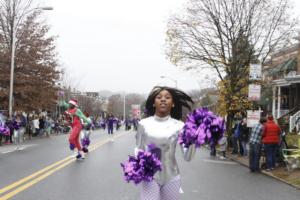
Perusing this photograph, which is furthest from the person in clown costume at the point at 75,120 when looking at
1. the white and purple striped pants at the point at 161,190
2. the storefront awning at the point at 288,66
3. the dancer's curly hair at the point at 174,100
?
the storefront awning at the point at 288,66

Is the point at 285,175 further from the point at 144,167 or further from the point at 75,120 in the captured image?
the point at 144,167

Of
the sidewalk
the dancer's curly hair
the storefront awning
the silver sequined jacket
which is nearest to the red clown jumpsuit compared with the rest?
the sidewalk

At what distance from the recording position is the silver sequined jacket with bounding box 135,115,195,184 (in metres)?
5.41

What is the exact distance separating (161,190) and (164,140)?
50 cm

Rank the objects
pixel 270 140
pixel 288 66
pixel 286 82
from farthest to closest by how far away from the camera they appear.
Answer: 1. pixel 288 66
2. pixel 286 82
3. pixel 270 140

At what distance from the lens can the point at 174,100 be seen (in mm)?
5863

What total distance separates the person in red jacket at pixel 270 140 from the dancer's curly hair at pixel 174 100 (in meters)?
10.4

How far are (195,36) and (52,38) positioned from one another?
16615 millimetres

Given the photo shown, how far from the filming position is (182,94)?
5.89 metres

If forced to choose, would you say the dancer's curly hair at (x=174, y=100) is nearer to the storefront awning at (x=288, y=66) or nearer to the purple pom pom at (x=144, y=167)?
the purple pom pom at (x=144, y=167)

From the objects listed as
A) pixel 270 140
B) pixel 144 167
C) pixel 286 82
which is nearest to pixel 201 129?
pixel 144 167

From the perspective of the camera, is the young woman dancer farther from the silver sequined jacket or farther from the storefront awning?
the storefront awning

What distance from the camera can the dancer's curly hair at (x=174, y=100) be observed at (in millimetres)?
5770

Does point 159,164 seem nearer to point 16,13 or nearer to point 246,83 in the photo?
point 246,83
